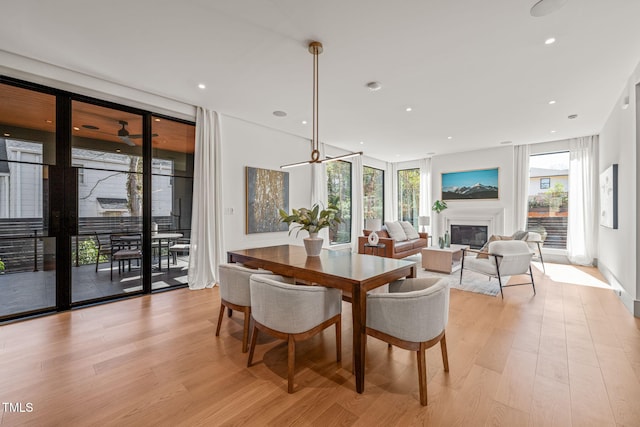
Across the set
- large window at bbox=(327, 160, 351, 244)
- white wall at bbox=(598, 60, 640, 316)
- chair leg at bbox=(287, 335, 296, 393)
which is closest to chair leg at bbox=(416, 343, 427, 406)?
chair leg at bbox=(287, 335, 296, 393)

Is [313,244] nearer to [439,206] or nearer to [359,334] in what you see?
[359,334]

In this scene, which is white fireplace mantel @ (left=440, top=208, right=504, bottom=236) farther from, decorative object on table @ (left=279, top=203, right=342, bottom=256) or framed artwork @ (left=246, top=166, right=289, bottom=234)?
decorative object on table @ (left=279, top=203, right=342, bottom=256)

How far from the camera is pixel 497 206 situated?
22.5 feet

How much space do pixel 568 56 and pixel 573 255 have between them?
501cm

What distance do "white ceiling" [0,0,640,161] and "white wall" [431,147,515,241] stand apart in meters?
2.44

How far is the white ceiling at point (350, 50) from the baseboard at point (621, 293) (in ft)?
8.65

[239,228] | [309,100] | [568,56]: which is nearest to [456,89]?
[568,56]

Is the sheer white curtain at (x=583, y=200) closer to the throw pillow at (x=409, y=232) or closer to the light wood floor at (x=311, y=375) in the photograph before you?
the throw pillow at (x=409, y=232)

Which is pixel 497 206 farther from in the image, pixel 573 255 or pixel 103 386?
pixel 103 386

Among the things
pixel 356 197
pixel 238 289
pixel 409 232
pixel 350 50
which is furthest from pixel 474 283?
pixel 350 50

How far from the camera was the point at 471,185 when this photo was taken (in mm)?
7270

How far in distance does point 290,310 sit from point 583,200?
7.12 metres

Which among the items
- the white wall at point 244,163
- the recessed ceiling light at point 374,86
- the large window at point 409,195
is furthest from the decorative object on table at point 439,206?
the recessed ceiling light at point 374,86

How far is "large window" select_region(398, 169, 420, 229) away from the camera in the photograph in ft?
28.0
